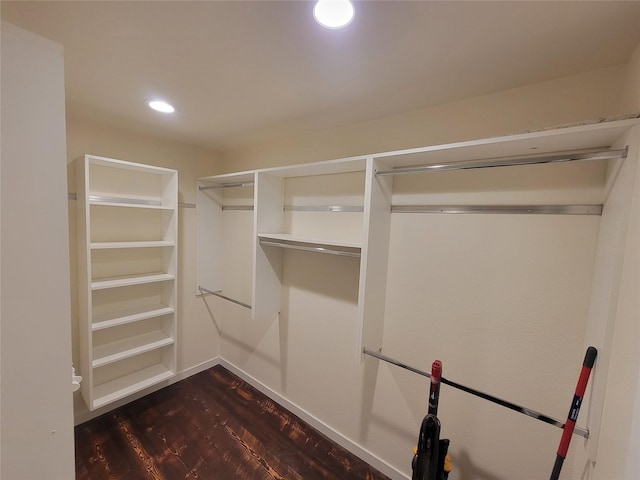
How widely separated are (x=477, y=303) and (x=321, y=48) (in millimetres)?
1540

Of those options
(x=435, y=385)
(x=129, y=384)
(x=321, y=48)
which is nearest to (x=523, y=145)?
(x=321, y=48)

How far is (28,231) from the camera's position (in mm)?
757

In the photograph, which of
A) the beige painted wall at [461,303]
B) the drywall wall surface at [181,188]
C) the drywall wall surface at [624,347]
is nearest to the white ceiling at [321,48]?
the beige painted wall at [461,303]

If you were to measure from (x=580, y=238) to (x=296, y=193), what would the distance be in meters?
→ 1.84

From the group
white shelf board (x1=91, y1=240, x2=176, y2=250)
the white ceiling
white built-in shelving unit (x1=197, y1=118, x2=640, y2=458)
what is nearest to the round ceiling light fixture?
the white ceiling

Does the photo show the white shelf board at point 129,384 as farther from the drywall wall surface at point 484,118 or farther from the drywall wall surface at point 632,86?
the drywall wall surface at point 632,86

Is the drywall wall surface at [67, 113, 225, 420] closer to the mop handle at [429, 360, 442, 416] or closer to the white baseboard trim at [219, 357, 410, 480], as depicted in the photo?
the white baseboard trim at [219, 357, 410, 480]

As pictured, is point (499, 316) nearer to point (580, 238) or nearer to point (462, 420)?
point (580, 238)

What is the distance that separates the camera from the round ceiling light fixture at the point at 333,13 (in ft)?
2.94

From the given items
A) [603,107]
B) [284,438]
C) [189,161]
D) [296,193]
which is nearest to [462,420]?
[284,438]

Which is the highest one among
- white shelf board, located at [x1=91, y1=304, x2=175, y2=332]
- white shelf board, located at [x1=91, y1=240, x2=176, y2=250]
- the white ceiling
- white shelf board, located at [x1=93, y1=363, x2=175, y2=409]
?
the white ceiling

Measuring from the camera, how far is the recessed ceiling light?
1.72 meters

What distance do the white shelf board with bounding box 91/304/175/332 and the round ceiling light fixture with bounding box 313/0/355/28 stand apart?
8.32 ft

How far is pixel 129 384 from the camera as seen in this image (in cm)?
233
